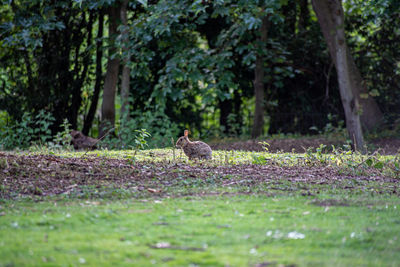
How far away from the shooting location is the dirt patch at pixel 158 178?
21.2ft

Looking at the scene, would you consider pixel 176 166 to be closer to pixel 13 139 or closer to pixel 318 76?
pixel 13 139

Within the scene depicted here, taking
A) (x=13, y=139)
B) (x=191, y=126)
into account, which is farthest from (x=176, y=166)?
(x=191, y=126)

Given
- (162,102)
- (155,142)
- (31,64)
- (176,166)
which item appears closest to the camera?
(176,166)

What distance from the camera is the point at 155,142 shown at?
13.5 m

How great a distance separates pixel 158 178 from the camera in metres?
7.26

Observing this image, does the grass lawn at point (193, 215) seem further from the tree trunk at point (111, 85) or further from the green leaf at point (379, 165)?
the tree trunk at point (111, 85)

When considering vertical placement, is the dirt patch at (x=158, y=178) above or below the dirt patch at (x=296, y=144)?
below

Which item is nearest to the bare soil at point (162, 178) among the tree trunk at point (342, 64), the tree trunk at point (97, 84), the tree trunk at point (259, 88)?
the tree trunk at point (342, 64)

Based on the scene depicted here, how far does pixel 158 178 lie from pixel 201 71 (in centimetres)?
918

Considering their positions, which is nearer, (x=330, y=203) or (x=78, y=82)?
(x=330, y=203)

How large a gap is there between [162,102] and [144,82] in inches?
149

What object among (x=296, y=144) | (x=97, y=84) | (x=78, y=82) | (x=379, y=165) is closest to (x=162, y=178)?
(x=379, y=165)

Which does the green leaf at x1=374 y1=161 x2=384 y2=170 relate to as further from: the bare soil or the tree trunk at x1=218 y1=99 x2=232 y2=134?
the tree trunk at x1=218 y1=99 x2=232 y2=134

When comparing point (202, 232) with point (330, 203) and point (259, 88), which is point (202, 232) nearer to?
point (330, 203)
